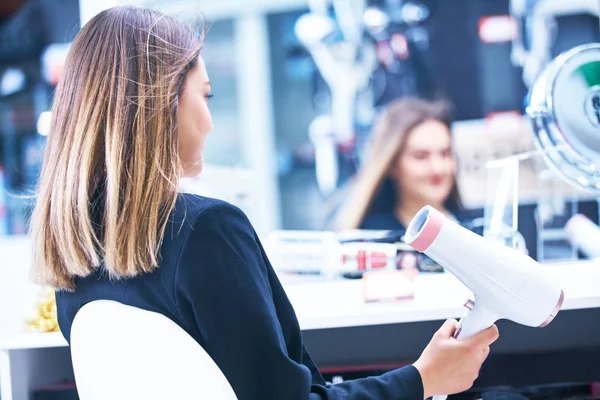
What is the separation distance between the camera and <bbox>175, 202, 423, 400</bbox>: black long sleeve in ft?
2.50

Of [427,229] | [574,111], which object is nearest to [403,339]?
[574,111]

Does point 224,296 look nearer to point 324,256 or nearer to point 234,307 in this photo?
point 234,307

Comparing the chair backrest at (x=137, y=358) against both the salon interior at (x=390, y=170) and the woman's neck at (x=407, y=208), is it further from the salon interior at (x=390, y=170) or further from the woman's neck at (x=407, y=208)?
the woman's neck at (x=407, y=208)

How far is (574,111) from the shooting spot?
1354 mm

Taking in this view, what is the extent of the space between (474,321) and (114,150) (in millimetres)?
544

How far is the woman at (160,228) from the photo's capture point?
771mm

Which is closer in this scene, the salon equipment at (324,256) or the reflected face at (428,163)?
the salon equipment at (324,256)

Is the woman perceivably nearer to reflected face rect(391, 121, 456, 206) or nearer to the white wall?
the white wall

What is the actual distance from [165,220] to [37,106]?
4.36 meters

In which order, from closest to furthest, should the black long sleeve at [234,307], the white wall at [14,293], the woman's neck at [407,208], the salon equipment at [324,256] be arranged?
the black long sleeve at [234,307] < the salon equipment at [324,256] < the white wall at [14,293] < the woman's neck at [407,208]

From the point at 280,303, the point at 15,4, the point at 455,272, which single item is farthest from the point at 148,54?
the point at 15,4

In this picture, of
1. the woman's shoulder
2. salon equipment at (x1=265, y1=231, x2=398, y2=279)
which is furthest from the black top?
salon equipment at (x1=265, y1=231, x2=398, y2=279)

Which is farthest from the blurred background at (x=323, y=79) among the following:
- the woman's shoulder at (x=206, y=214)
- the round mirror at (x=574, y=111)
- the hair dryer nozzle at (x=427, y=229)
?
the woman's shoulder at (x=206, y=214)

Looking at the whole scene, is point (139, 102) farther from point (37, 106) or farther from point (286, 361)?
point (37, 106)
